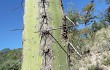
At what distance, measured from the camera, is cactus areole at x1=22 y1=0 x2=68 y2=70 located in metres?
2.39

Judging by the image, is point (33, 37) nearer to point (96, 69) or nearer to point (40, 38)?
point (40, 38)

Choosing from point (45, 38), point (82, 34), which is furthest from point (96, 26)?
point (45, 38)

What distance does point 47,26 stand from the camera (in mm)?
2457

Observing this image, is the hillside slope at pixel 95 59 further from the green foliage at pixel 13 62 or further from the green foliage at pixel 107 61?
the green foliage at pixel 13 62

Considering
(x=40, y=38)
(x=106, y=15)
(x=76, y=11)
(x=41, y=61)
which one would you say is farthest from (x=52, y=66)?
(x=106, y=15)

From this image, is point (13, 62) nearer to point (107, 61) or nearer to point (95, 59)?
point (107, 61)

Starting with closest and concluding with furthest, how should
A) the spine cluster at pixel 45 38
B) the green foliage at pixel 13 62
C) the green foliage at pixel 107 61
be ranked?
the spine cluster at pixel 45 38
the green foliage at pixel 13 62
the green foliage at pixel 107 61

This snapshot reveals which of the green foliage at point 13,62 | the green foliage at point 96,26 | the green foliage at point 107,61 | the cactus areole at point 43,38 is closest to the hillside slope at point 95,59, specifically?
the green foliage at point 107,61

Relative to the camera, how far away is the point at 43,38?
7.95 ft

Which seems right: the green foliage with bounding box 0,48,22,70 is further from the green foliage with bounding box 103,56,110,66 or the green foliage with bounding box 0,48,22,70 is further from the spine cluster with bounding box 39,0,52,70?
the green foliage with bounding box 103,56,110,66

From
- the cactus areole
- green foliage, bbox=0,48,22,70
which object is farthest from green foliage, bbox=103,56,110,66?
the cactus areole

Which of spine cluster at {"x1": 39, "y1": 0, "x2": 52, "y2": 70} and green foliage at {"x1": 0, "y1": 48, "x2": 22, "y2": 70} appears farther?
green foliage at {"x1": 0, "y1": 48, "x2": 22, "y2": 70}

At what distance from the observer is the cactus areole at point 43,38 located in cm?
239

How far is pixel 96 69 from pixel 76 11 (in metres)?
10.9
